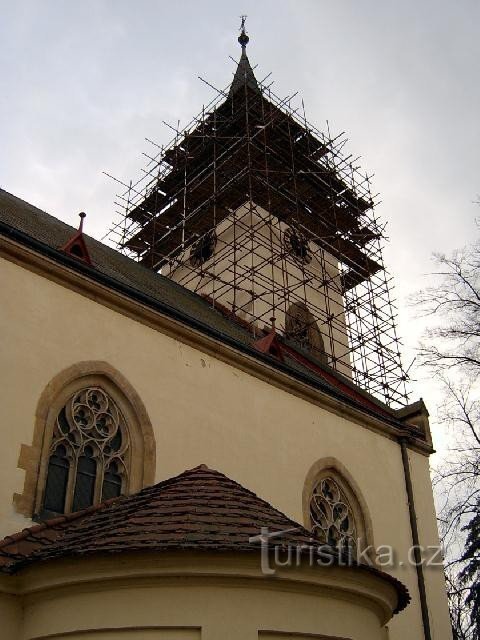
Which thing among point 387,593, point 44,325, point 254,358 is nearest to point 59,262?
point 44,325

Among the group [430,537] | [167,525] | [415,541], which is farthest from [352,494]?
[167,525]

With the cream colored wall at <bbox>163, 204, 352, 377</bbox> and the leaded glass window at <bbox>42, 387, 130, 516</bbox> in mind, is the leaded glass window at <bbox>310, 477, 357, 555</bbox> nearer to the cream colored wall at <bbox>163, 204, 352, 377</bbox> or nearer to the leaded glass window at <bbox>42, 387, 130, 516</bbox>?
the leaded glass window at <bbox>42, 387, 130, 516</bbox>

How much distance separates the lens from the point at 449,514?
424 inches

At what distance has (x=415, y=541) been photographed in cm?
1381

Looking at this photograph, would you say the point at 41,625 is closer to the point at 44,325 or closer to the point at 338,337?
the point at 44,325

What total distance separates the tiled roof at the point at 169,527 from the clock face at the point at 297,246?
542 inches

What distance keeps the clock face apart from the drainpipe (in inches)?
316

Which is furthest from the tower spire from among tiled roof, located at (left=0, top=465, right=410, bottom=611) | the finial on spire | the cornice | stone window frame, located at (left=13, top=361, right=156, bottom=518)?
tiled roof, located at (left=0, top=465, right=410, bottom=611)

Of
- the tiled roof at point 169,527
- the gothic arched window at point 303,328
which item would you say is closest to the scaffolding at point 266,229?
the gothic arched window at point 303,328

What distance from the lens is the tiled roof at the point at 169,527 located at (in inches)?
252

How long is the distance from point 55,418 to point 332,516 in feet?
18.1

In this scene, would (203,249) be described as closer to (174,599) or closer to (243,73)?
(243,73)

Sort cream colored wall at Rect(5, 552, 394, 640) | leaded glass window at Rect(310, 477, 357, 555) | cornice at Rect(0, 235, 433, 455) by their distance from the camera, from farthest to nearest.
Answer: leaded glass window at Rect(310, 477, 357, 555) → cornice at Rect(0, 235, 433, 455) → cream colored wall at Rect(5, 552, 394, 640)

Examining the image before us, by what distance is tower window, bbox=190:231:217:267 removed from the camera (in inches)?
841
